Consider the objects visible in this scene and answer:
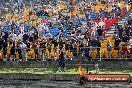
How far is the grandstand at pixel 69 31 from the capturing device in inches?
1081

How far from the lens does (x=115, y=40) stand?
27172 mm

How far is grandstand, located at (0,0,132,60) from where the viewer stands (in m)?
27.5

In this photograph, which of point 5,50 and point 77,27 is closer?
point 5,50

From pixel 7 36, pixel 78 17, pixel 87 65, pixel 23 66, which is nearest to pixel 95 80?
pixel 87 65

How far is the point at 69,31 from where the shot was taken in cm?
3291

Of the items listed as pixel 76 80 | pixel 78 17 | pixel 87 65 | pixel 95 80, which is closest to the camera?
pixel 95 80

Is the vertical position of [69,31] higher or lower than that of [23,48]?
higher

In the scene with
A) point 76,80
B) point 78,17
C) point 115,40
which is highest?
point 78,17

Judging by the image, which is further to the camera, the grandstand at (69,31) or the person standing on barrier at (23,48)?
the person standing on barrier at (23,48)

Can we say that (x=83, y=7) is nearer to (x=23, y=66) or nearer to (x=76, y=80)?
(x=23, y=66)

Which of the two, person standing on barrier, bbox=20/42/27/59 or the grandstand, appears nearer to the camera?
the grandstand

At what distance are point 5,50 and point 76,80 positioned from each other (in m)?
8.33

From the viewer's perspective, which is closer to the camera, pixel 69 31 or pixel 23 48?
pixel 23 48

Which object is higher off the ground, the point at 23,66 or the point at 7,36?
the point at 7,36
